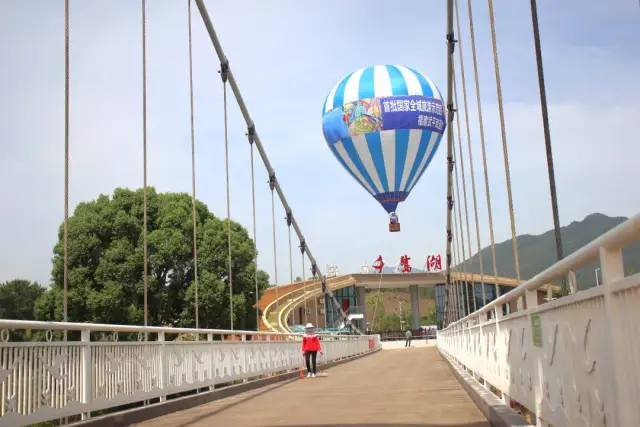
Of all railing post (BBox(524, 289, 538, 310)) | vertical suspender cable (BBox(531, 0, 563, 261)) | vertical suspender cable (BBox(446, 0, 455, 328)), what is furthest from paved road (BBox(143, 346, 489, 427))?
vertical suspender cable (BBox(446, 0, 455, 328))

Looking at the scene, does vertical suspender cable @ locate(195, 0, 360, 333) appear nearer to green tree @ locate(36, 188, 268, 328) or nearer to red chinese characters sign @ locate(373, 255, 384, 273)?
green tree @ locate(36, 188, 268, 328)

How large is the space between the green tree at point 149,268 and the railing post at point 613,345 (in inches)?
1268

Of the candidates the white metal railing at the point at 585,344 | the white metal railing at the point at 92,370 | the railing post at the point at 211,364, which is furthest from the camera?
the railing post at the point at 211,364

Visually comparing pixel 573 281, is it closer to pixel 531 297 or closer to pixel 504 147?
pixel 531 297

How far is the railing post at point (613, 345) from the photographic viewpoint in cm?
294

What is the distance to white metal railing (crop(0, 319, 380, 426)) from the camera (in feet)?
21.3

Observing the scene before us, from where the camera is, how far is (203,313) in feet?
116

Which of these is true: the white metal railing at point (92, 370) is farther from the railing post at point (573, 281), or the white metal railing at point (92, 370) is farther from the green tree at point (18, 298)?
the green tree at point (18, 298)

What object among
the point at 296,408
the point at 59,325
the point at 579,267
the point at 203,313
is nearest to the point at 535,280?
the point at 579,267

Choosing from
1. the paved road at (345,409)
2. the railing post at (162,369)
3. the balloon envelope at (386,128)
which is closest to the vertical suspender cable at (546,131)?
the paved road at (345,409)

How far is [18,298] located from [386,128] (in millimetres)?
41583

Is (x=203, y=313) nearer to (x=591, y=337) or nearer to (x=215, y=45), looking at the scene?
(x=215, y=45)

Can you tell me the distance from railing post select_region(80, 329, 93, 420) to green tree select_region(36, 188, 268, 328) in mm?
26823

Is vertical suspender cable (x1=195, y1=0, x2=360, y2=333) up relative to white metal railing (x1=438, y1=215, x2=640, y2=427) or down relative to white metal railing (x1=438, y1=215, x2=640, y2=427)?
up
